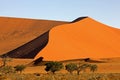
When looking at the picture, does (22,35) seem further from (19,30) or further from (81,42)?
(81,42)

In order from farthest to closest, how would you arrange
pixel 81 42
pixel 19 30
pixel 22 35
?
1. pixel 19 30
2. pixel 22 35
3. pixel 81 42

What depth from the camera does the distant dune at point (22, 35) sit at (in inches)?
3898

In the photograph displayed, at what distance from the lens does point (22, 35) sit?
13075 cm

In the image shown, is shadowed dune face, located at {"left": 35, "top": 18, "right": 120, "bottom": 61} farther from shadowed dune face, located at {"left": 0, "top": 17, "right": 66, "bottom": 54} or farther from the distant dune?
shadowed dune face, located at {"left": 0, "top": 17, "right": 66, "bottom": 54}

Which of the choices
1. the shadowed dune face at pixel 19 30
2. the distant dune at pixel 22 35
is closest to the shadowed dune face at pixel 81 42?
the distant dune at pixel 22 35

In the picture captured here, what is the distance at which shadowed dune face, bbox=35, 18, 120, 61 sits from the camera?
88250 millimetres

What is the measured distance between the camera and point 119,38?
4363 inches

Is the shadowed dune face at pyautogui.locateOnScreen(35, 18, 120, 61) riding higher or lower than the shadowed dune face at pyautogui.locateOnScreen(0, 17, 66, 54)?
lower

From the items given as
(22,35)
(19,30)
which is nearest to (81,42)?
(22,35)

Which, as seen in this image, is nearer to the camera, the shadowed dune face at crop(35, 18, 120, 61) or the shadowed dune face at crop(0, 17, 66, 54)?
the shadowed dune face at crop(35, 18, 120, 61)

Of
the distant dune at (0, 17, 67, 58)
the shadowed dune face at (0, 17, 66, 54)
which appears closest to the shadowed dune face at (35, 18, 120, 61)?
the distant dune at (0, 17, 67, 58)

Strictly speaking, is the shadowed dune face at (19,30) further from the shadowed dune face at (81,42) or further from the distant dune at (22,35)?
the shadowed dune face at (81,42)

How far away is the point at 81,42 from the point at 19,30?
44.8m

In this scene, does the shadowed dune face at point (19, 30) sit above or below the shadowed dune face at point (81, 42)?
above
